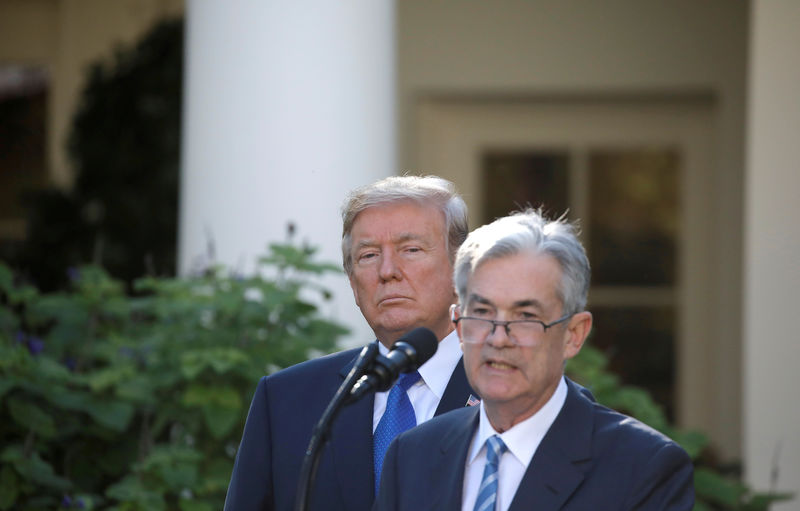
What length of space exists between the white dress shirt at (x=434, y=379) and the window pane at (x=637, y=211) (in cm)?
449

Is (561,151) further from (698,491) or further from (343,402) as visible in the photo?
(343,402)

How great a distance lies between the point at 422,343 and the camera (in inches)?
90.6

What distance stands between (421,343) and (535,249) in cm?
28

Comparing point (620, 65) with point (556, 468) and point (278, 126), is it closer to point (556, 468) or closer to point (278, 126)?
point (278, 126)

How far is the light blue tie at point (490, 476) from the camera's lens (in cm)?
219

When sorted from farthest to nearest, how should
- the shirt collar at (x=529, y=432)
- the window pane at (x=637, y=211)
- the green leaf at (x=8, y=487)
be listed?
the window pane at (x=637, y=211) → the green leaf at (x=8, y=487) → the shirt collar at (x=529, y=432)

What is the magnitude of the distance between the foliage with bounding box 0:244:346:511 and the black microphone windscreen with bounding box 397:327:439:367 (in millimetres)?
1801

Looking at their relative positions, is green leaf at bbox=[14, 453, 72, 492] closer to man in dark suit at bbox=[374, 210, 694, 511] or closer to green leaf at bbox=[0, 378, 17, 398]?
green leaf at bbox=[0, 378, 17, 398]

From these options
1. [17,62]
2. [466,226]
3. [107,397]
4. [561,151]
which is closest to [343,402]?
[466,226]

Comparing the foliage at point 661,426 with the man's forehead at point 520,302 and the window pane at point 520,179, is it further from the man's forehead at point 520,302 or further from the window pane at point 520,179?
the man's forehead at point 520,302

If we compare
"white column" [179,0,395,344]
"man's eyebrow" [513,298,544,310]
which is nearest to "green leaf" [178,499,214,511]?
"white column" [179,0,395,344]

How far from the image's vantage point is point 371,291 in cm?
274

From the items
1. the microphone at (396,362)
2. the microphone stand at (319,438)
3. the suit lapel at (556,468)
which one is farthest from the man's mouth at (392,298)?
the suit lapel at (556,468)

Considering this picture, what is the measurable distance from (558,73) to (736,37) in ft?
3.30
